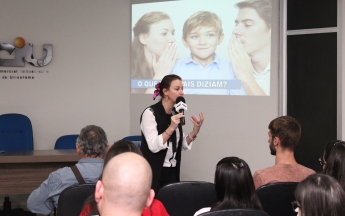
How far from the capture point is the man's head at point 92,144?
298 cm

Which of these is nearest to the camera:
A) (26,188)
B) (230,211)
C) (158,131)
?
(230,211)

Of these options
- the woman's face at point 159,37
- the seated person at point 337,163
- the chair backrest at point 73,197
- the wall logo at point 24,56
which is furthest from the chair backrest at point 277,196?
the wall logo at point 24,56

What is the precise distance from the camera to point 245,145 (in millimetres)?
5488

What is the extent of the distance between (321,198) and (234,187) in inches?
22.6

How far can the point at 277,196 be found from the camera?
2.67 m

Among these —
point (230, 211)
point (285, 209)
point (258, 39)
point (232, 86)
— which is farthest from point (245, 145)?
point (230, 211)

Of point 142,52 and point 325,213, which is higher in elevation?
point 142,52

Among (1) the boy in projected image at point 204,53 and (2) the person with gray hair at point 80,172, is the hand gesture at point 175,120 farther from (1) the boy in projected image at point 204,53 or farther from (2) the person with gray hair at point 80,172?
(1) the boy in projected image at point 204,53

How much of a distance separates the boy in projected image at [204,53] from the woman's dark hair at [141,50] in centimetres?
50

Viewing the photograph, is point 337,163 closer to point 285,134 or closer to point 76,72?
point 285,134

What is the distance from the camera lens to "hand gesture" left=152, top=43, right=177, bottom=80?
5.96 metres

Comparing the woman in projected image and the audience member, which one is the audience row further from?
the woman in projected image

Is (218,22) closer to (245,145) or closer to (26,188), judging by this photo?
(245,145)

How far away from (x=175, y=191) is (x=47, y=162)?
7.30ft
